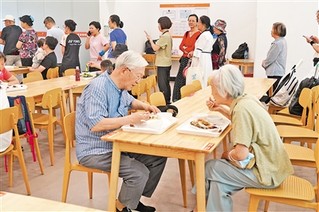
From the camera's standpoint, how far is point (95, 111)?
236 cm

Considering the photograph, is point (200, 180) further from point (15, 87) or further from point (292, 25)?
point (292, 25)

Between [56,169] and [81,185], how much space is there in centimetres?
51

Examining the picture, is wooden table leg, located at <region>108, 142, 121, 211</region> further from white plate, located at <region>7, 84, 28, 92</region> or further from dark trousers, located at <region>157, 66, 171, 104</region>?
dark trousers, located at <region>157, 66, 171, 104</region>

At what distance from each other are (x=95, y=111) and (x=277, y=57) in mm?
3549

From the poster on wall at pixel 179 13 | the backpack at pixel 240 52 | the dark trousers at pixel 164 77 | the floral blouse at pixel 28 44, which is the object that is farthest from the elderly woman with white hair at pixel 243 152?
the poster on wall at pixel 179 13

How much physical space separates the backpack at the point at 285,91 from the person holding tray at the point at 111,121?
240cm

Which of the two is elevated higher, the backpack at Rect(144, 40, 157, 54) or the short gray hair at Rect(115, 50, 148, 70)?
the short gray hair at Rect(115, 50, 148, 70)

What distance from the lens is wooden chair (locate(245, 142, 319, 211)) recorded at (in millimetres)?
2031

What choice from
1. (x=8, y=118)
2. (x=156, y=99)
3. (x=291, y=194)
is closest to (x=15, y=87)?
(x=8, y=118)

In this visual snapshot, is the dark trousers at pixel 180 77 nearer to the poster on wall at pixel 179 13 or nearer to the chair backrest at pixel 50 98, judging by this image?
the chair backrest at pixel 50 98

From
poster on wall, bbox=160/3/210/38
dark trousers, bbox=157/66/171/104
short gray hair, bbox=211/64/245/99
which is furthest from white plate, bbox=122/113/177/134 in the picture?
poster on wall, bbox=160/3/210/38

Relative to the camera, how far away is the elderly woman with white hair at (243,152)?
2045mm

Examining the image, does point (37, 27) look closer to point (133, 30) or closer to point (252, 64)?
point (133, 30)

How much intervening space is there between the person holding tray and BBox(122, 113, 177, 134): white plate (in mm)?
35
